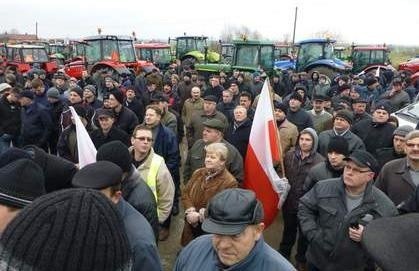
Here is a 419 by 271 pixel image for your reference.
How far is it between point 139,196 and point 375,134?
3.76 m

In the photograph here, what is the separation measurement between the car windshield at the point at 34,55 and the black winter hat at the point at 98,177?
60.4ft

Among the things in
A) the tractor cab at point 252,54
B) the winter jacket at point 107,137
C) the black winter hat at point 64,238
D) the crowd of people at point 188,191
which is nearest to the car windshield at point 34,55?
the tractor cab at point 252,54

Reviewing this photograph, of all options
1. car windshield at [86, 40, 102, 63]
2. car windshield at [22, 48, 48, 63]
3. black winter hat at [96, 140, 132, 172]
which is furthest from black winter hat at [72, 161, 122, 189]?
car windshield at [22, 48, 48, 63]

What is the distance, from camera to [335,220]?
3.42 metres

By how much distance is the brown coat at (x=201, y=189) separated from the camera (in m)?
3.89

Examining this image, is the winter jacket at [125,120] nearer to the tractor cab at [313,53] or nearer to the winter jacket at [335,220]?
the winter jacket at [335,220]

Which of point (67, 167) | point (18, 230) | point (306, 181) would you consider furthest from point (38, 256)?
point (306, 181)

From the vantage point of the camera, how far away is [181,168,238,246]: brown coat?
3887 mm

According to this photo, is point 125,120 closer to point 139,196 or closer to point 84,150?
point 84,150

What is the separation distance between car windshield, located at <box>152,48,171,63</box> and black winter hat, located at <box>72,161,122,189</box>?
2262cm

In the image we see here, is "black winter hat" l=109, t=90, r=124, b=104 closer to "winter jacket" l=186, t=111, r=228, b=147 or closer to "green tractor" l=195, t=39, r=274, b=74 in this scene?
"winter jacket" l=186, t=111, r=228, b=147

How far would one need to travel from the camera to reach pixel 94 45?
17797 mm

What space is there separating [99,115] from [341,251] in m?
3.00

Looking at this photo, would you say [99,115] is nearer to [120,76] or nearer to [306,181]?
[306,181]
